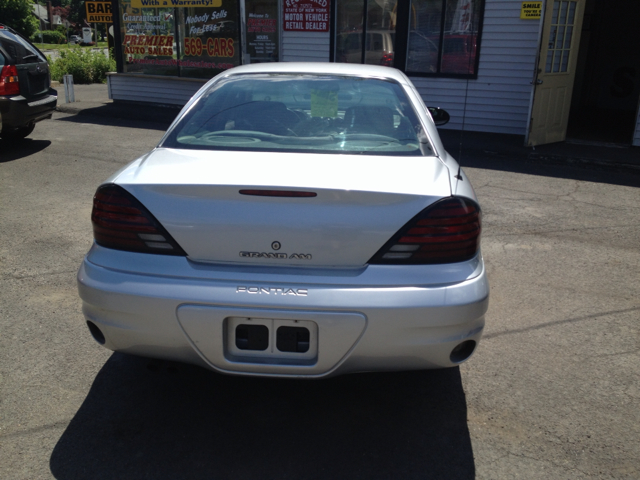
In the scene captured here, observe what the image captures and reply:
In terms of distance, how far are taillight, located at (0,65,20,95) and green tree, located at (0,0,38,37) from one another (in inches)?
1557

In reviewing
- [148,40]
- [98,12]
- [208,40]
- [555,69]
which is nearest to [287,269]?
[555,69]

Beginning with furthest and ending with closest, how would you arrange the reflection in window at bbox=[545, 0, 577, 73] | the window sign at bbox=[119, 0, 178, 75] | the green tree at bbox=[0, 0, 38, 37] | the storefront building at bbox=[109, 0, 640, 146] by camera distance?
1. the green tree at bbox=[0, 0, 38, 37]
2. the window sign at bbox=[119, 0, 178, 75]
3. the storefront building at bbox=[109, 0, 640, 146]
4. the reflection in window at bbox=[545, 0, 577, 73]

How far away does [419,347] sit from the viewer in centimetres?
251

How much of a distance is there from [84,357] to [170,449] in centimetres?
108

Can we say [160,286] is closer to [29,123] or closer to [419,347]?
[419,347]

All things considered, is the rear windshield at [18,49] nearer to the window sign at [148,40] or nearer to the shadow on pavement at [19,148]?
the shadow on pavement at [19,148]

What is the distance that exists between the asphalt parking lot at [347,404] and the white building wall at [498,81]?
705 centimetres

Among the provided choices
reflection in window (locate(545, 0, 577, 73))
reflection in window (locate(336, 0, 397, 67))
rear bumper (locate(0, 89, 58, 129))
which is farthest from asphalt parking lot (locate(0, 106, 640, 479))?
reflection in window (locate(336, 0, 397, 67))

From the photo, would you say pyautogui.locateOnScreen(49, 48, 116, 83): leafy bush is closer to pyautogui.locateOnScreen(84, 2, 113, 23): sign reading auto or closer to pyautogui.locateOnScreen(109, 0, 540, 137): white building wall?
pyautogui.locateOnScreen(84, 2, 113, 23): sign reading auto

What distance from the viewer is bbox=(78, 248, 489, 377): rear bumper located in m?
2.42

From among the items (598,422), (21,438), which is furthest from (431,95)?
(21,438)

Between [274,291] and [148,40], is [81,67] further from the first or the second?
[274,291]

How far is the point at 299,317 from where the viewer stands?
2.41 metres

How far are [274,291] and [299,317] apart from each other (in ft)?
0.49
